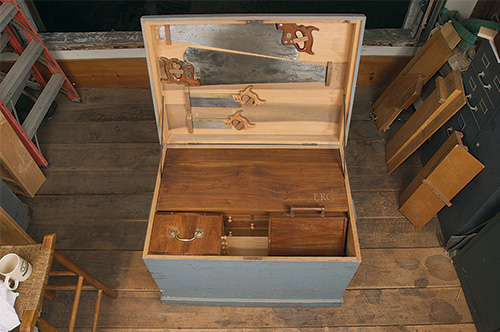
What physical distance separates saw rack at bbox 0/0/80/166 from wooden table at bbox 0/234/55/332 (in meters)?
1.19

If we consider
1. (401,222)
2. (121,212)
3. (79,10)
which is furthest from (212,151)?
(79,10)

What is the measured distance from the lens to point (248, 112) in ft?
7.18

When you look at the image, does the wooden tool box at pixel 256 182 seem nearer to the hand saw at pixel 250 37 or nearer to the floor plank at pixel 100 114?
the hand saw at pixel 250 37

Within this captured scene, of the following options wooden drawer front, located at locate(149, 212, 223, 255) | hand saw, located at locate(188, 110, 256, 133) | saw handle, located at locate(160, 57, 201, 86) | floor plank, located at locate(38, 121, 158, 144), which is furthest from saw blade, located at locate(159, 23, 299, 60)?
floor plank, located at locate(38, 121, 158, 144)

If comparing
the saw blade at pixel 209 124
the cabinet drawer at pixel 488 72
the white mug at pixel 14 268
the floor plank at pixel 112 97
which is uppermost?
the cabinet drawer at pixel 488 72

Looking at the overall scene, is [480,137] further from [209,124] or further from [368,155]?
[209,124]

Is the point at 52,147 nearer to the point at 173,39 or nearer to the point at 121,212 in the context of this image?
the point at 121,212

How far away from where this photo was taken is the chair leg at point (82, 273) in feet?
5.99

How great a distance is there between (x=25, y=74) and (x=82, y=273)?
1.54 m

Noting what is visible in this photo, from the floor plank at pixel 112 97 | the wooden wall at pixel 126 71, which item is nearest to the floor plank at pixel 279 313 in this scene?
the floor plank at pixel 112 97

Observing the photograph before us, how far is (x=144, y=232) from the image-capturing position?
2711 mm

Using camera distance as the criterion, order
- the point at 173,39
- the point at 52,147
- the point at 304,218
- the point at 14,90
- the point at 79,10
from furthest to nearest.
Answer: the point at 79,10, the point at 52,147, the point at 14,90, the point at 304,218, the point at 173,39

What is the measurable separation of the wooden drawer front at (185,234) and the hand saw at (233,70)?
0.70 m

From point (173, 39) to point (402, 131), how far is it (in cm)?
183
